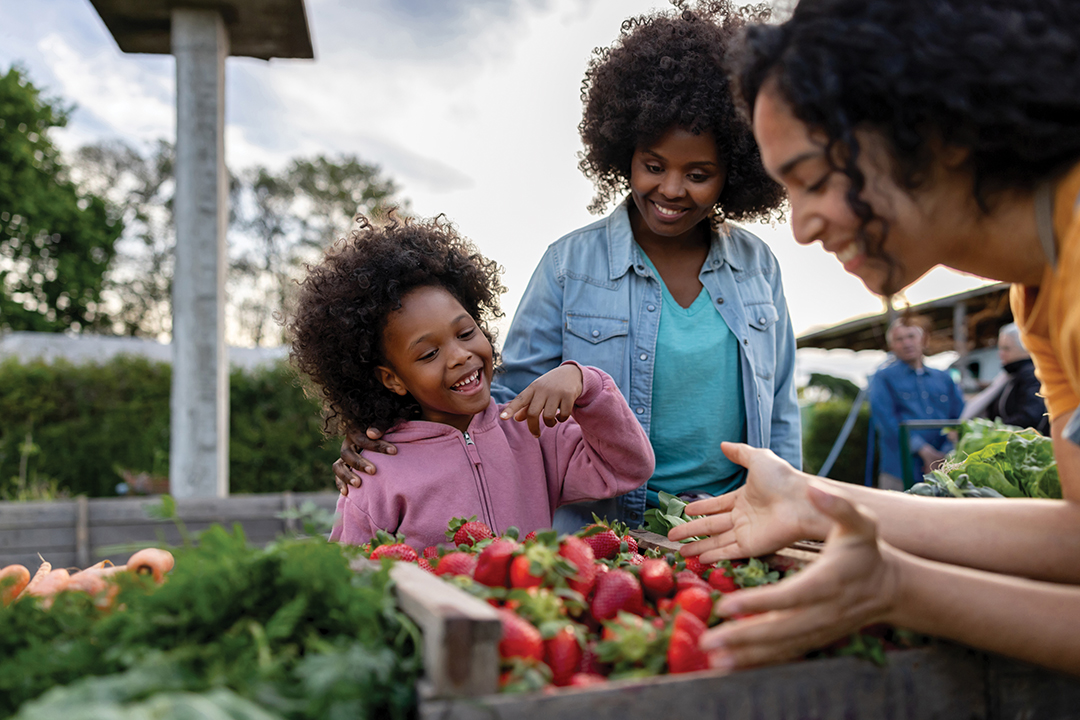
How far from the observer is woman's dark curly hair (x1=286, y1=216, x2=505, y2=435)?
7.49 feet

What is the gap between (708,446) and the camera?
2.35 metres

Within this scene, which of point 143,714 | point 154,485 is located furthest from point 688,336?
point 154,485

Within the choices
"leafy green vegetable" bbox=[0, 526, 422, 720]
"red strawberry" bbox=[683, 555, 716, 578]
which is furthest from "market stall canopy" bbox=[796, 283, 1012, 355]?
"leafy green vegetable" bbox=[0, 526, 422, 720]

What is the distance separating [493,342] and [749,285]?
2.94 ft

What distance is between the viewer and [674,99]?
2.28 metres

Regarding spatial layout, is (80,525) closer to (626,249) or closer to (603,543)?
(626,249)

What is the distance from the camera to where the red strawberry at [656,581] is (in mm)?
1368

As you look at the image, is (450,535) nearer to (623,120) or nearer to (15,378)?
(623,120)

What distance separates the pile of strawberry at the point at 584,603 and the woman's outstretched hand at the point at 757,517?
1.8 inches

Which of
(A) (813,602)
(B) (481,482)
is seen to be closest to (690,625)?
(A) (813,602)

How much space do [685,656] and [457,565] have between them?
Result: 48cm

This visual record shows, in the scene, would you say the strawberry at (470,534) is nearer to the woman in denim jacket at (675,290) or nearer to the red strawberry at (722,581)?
the red strawberry at (722,581)

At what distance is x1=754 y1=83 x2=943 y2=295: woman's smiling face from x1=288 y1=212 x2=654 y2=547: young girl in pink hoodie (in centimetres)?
87

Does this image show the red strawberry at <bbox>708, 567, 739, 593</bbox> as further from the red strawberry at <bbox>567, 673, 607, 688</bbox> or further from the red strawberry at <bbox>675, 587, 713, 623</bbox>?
the red strawberry at <bbox>567, 673, 607, 688</bbox>
